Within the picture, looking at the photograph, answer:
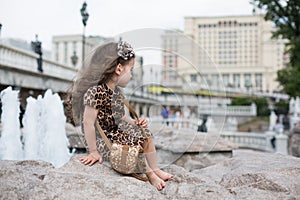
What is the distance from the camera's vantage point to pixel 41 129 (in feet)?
22.0

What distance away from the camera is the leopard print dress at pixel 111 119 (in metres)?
2.60

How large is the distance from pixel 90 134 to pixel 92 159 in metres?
0.17

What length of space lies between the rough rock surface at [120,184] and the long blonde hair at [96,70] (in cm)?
42

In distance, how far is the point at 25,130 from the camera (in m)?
6.75

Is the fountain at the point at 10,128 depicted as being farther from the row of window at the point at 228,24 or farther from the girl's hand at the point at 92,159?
the row of window at the point at 228,24

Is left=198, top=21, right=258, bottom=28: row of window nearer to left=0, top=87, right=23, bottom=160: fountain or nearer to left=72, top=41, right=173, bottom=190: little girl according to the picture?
left=0, top=87, right=23, bottom=160: fountain

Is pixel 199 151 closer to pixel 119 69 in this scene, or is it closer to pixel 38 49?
pixel 119 69

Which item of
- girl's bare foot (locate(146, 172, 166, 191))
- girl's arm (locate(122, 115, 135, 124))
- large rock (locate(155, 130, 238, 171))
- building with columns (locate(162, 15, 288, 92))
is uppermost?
building with columns (locate(162, 15, 288, 92))

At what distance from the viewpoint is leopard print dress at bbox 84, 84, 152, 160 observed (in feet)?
8.52

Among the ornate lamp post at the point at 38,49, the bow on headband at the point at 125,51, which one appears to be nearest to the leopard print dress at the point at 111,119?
the bow on headband at the point at 125,51

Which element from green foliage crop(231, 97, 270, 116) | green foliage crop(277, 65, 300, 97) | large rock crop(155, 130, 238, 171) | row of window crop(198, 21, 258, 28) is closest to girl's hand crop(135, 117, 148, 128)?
large rock crop(155, 130, 238, 171)

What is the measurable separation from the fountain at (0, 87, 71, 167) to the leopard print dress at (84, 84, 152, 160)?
11.0 ft

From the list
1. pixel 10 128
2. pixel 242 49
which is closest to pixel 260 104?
pixel 10 128

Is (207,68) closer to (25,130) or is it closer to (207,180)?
(207,180)
